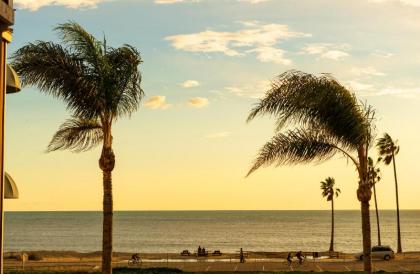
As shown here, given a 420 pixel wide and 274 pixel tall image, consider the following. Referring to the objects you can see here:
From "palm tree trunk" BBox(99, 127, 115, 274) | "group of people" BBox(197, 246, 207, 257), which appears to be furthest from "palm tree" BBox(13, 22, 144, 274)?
"group of people" BBox(197, 246, 207, 257)

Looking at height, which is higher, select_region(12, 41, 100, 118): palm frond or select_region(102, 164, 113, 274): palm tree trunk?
select_region(12, 41, 100, 118): palm frond

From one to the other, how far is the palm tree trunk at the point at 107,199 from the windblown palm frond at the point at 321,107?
509cm

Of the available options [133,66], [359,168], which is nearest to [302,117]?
[359,168]

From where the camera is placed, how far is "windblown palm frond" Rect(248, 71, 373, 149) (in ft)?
67.5

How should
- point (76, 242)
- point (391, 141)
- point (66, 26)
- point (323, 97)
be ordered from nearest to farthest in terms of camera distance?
1. point (323, 97)
2. point (66, 26)
3. point (391, 141)
4. point (76, 242)

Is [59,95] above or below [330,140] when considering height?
above

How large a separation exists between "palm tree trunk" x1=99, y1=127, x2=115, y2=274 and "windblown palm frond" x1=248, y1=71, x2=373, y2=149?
16.7ft

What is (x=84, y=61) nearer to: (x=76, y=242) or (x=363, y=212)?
(x=363, y=212)

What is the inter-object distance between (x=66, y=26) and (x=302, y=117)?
26.9 ft

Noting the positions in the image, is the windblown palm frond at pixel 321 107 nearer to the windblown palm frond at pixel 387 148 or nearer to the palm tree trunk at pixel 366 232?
the palm tree trunk at pixel 366 232

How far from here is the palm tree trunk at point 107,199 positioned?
22359 millimetres

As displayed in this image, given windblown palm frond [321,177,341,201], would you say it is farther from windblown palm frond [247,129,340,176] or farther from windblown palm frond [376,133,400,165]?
windblown palm frond [247,129,340,176]

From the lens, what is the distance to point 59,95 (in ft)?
73.3

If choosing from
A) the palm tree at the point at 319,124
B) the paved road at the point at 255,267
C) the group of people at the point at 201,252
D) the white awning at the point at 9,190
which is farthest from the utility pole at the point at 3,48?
the group of people at the point at 201,252
